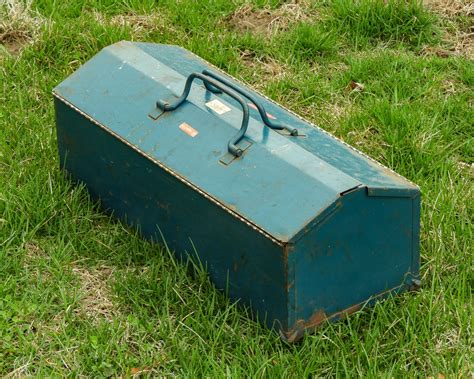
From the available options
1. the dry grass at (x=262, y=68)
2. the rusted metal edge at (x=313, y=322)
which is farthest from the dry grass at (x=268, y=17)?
the rusted metal edge at (x=313, y=322)

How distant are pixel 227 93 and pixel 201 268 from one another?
671mm

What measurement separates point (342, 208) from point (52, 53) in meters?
2.62

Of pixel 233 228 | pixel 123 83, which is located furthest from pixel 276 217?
pixel 123 83

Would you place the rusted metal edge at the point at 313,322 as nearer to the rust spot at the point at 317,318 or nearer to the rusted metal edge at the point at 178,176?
the rust spot at the point at 317,318

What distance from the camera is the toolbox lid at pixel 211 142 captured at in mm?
3717

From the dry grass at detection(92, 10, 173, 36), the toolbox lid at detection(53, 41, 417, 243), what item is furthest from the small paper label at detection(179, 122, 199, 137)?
the dry grass at detection(92, 10, 173, 36)

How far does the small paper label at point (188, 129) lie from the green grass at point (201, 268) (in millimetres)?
508

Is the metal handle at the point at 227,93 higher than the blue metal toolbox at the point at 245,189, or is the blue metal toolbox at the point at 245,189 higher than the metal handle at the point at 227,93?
the metal handle at the point at 227,93

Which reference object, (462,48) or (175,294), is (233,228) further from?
(462,48)

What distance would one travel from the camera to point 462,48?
5957 mm

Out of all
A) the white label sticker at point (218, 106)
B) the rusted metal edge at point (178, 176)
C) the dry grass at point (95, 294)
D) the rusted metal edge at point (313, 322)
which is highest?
the white label sticker at point (218, 106)

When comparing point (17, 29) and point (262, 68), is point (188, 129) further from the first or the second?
point (17, 29)

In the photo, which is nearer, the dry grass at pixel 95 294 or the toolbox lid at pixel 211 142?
the toolbox lid at pixel 211 142

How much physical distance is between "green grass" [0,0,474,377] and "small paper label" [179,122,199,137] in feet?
1.67
